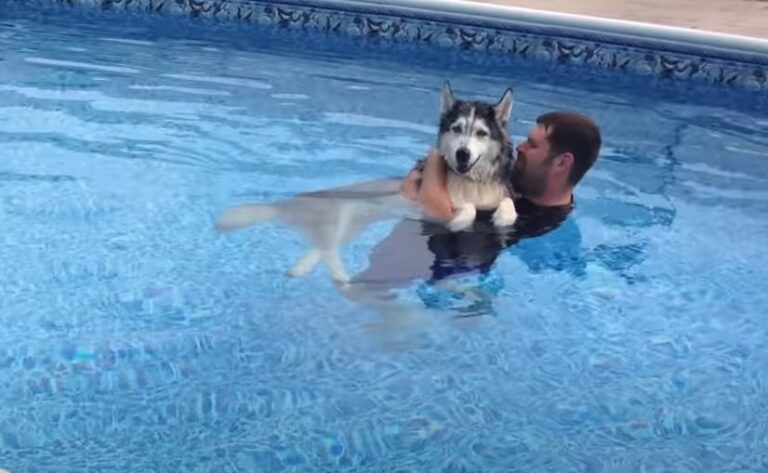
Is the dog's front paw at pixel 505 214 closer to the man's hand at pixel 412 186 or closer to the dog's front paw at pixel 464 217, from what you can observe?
the dog's front paw at pixel 464 217

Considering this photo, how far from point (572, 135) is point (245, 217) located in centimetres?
156

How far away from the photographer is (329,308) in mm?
4250

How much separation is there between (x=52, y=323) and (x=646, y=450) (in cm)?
214

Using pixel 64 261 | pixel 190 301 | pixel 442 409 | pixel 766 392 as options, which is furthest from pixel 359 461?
pixel 64 261

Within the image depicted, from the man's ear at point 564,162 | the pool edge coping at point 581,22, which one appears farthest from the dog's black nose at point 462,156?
the pool edge coping at point 581,22

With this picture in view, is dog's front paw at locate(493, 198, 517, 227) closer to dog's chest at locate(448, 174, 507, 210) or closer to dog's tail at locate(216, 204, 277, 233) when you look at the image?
dog's chest at locate(448, 174, 507, 210)

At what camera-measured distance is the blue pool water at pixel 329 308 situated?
3.47 meters

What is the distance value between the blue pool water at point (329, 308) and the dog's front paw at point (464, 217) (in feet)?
1.00

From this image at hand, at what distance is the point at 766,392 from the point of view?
3.96 meters

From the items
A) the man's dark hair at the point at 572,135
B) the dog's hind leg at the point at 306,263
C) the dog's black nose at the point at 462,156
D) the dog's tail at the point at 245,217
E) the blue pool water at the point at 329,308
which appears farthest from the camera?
the dog's tail at the point at 245,217

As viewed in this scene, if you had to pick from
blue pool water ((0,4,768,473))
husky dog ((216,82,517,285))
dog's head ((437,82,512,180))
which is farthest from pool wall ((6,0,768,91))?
dog's head ((437,82,512,180))

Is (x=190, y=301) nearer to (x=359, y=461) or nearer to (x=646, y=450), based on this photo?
(x=359, y=461)

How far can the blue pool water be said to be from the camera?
347 centimetres

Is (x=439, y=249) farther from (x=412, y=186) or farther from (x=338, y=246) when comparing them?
(x=338, y=246)
